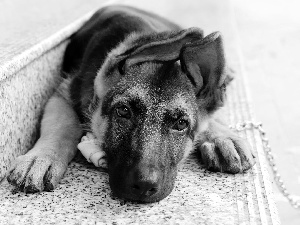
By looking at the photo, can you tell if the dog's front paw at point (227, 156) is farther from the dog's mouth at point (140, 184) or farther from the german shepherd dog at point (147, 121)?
the dog's mouth at point (140, 184)

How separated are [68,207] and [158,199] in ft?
1.55

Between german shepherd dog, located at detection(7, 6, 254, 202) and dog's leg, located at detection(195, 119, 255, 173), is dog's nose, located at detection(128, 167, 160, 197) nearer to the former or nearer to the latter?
german shepherd dog, located at detection(7, 6, 254, 202)

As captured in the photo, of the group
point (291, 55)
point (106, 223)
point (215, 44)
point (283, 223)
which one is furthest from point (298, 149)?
point (291, 55)

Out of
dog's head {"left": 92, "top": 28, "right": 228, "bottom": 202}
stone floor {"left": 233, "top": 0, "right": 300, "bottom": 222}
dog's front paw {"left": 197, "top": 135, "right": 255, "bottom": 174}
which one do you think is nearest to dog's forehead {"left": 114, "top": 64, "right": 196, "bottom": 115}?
dog's head {"left": 92, "top": 28, "right": 228, "bottom": 202}

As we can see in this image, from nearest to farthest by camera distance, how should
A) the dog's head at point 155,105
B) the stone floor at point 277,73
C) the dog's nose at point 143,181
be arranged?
the dog's nose at point 143,181 → the dog's head at point 155,105 → the stone floor at point 277,73

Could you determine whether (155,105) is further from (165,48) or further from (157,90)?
(165,48)

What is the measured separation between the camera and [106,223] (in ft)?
7.98

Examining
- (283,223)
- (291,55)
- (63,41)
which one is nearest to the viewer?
(283,223)

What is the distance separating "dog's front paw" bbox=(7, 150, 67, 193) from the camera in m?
2.68

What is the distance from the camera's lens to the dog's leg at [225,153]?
303cm

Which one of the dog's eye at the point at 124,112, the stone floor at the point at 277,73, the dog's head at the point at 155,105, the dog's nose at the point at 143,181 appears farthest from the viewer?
the stone floor at the point at 277,73

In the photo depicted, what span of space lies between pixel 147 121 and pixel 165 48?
0.49 m

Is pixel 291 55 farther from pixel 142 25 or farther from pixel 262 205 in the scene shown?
pixel 262 205

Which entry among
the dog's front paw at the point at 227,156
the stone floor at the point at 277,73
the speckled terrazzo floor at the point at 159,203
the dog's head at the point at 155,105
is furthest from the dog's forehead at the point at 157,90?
the stone floor at the point at 277,73
